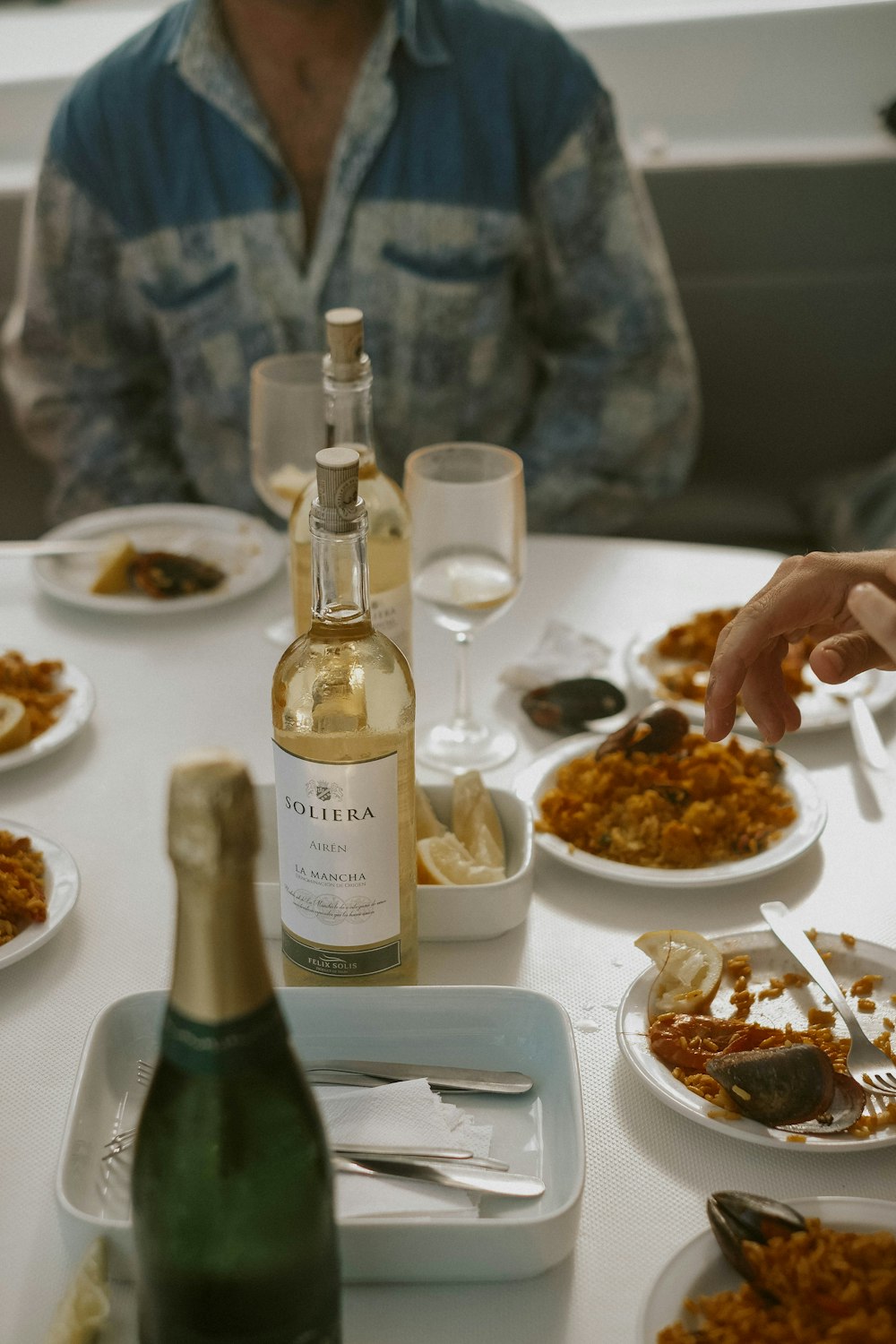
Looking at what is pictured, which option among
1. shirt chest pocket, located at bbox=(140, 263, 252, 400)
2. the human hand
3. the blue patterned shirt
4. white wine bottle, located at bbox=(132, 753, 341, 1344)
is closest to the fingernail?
the human hand

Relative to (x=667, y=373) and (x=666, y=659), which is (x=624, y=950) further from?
(x=667, y=373)

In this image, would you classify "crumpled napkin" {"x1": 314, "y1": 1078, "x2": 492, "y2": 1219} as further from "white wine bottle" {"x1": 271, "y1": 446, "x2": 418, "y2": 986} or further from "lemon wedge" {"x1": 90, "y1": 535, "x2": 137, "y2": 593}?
"lemon wedge" {"x1": 90, "y1": 535, "x2": 137, "y2": 593}

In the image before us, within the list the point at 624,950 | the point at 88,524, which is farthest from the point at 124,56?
the point at 624,950

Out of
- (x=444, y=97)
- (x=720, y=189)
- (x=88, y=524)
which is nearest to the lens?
(x=88, y=524)

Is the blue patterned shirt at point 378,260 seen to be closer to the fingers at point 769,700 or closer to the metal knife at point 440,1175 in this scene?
the fingers at point 769,700

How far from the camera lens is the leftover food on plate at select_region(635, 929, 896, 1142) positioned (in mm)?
837

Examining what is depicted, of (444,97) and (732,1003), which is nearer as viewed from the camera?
(732,1003)

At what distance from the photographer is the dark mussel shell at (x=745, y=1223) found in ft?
2.39

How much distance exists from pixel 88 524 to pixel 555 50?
1148mm

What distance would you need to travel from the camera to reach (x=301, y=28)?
2230mm

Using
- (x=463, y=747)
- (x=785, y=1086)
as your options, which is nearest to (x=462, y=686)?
(x=463, y=747)

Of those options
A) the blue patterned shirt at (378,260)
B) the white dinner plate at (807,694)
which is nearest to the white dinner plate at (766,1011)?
the white dinner plate at (807,694)

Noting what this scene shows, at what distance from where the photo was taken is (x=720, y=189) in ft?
9.16

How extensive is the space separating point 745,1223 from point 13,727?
84cm
